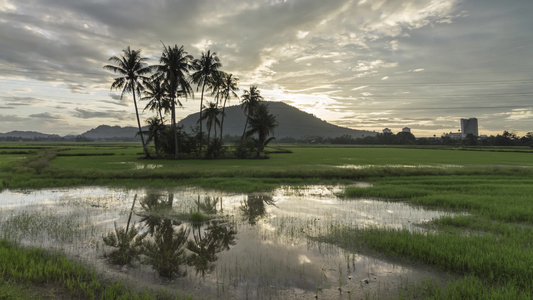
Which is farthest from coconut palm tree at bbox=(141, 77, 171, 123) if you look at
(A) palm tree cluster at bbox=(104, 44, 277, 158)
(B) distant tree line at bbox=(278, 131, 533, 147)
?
(B) distant tree line at bbox=(278, 131, 533, 147)

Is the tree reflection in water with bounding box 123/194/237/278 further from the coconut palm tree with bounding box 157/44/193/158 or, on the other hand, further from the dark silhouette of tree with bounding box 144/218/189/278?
the coconut palm tree with bounding box 157/44/193/158

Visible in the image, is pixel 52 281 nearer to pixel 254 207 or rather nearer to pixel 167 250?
pixel 167 250

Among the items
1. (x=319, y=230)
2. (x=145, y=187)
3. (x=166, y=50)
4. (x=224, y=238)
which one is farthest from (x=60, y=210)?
(x=166, y=50)

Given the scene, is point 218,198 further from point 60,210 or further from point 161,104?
point 161,104

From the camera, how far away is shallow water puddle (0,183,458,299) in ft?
18.1

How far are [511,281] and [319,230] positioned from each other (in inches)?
192

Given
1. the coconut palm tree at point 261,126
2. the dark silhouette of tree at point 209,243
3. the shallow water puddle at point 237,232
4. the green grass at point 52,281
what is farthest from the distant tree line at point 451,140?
the green grass at point 52,281

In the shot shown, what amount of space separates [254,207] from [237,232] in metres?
3.64

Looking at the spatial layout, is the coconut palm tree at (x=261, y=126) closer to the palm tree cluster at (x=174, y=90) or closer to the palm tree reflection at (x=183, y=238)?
the palm tree cluster at (x=174, y=90)

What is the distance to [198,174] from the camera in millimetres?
21844

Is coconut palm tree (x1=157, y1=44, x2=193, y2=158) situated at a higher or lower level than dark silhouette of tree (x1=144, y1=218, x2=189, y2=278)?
higher

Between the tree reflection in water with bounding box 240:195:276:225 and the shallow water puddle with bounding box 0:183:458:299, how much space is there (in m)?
0.05

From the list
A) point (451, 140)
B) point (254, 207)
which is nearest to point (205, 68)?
point (254, 207)

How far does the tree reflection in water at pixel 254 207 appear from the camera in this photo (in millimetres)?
10602
